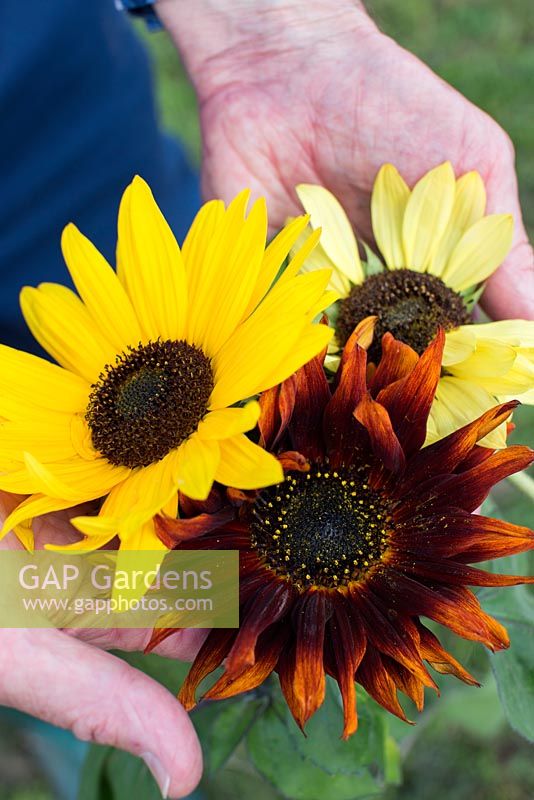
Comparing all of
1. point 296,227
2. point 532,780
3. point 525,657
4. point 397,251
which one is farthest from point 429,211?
point 532,780

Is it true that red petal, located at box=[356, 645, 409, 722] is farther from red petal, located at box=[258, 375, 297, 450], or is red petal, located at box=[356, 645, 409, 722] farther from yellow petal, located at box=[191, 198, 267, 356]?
yellow petal, located at box=[191, 198, 267, 356]

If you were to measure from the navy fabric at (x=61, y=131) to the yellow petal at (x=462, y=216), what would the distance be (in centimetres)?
75

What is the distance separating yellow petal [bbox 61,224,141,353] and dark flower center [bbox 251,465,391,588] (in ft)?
0.69

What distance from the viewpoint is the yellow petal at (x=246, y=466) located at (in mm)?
591

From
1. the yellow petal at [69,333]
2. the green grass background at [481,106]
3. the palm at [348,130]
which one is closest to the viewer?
the yellow petal at [69,333]

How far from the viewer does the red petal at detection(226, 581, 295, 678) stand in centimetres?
60

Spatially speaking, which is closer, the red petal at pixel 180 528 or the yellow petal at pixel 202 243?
the red petal at pixel 180 528

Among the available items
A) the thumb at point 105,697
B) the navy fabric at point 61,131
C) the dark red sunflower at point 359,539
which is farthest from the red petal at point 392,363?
the navy fabric at point 61,131

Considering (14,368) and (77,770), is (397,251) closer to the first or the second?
(14,368)

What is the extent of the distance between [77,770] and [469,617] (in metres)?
1.07

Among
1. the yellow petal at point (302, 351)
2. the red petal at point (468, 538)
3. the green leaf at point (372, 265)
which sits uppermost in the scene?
the yellow petal at point (302, 351)

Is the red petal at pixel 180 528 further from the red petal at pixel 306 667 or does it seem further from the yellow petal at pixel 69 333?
the yellow petal at pixel 69 333

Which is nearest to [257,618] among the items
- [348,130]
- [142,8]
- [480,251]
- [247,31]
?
[480,251]

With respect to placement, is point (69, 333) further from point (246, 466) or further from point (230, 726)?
point (230, 726)
